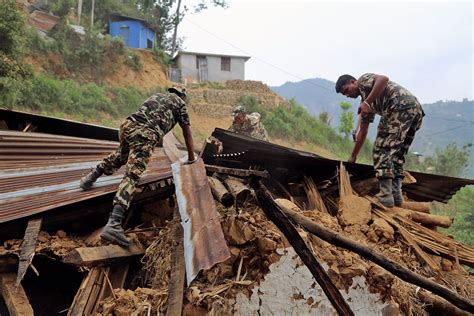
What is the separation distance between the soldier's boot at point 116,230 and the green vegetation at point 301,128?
22.6 m

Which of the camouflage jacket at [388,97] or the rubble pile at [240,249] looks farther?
the camouflage jacket at [388,97]

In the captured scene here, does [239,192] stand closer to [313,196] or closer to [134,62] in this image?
[313,196]

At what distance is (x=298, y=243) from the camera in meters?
2.38

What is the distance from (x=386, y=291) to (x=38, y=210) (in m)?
2.73

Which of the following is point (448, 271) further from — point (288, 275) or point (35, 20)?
point (35, 20)

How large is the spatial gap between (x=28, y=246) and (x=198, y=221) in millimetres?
1430

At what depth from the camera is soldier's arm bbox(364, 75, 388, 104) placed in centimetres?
430

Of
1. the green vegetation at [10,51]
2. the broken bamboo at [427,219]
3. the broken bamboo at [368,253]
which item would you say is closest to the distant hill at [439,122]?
the green vegetation at [10,51]

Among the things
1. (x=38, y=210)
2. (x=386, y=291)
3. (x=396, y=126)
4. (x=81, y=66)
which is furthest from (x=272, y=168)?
(x=81, y=66)

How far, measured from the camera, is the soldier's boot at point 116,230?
133 inches

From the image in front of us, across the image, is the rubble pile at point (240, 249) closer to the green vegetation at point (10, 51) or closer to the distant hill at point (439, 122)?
the green vegetation at point (10, 51)

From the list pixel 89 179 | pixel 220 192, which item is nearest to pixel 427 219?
pixel 220 192

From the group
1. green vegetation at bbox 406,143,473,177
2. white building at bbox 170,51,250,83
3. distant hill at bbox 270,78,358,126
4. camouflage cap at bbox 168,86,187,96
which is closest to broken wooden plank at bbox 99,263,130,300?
camouflage cap at bbox 168,86,187,96

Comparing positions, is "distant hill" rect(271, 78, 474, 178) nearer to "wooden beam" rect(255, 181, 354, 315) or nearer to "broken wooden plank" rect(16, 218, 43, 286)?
"broken wooden plank" rect(16, 218, 43, 286)
